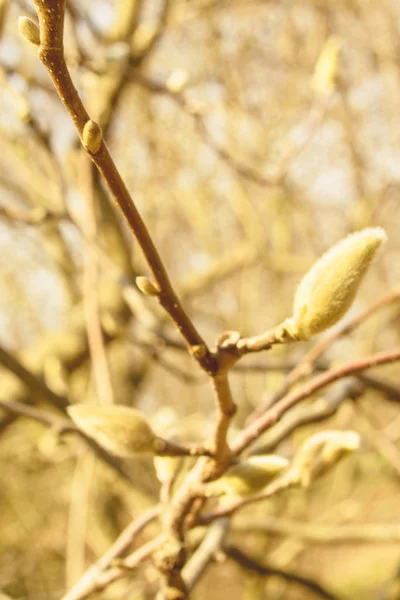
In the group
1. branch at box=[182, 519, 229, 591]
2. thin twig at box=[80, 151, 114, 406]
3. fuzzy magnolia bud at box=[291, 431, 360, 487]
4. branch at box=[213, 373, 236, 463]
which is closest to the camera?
branch at box=[213, 373, 236, 463]

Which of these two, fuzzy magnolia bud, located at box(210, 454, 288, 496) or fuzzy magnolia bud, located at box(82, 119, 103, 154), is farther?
fuzzy magnolia bud, located at box(210, 454, 288, 496)

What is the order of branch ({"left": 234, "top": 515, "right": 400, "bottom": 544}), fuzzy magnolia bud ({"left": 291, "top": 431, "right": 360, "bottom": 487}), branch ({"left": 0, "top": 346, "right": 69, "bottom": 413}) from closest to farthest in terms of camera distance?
fuzzy magnolia bud ({"left": 291, "top": 431, "right": 360, "bottom": 487}) < branch ({"left": 0, "top": 346, "right": 69, "bottom": 413}) < branch ({"left": 234, "top": 515, "right": 400, "bottom": 544})

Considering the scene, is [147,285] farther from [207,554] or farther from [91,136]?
[207,554]

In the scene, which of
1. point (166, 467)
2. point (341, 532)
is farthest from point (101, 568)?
point (341, 532)

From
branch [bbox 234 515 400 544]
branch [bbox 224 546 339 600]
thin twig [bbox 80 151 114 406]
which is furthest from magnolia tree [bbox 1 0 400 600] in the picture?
branch [bbox 234 515 400 544]

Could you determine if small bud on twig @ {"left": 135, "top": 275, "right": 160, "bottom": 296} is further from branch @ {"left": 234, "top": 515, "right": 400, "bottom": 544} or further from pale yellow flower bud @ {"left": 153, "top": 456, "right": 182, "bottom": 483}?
branch @ {"left": 234, "top": 515, "right": 400, "bottom": 544}

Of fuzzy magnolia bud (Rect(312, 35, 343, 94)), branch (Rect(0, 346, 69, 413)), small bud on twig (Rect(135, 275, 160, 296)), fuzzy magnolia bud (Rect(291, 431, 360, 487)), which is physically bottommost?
fuzzy magnolia bud (Rect(291, 431, 360, 487))
